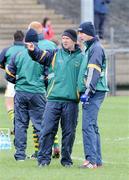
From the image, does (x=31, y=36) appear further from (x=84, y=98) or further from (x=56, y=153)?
(x=56, y=153)

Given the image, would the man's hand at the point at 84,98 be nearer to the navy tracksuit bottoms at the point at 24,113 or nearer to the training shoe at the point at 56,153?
the navy tracksuit bottoms at the point at 24,113

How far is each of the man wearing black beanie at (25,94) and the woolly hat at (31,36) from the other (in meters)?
0.59

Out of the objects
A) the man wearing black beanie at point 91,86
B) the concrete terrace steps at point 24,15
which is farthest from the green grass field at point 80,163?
the concrete terrace steps at point 24,15

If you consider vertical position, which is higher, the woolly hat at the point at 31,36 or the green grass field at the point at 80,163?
the woolly hat at the point at 31,36

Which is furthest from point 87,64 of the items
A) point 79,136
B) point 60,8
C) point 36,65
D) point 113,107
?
point 60,8

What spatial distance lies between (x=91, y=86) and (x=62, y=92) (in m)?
0.50

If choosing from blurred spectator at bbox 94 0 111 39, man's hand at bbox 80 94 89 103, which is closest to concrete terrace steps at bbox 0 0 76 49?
blurred spectator at bbox 94 0 111 39

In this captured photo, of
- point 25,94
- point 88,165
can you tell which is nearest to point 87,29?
point 25,94

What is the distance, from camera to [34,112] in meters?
14.2

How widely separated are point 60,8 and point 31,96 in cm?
2219

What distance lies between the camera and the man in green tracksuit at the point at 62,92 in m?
13.0

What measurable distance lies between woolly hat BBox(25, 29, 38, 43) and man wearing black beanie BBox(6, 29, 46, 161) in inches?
23.1

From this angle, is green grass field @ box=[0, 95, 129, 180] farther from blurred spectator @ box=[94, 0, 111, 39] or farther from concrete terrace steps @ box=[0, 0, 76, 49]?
concrete terrace steps @ box=[0, 0, 76, 49]

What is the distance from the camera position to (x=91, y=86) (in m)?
12.7
